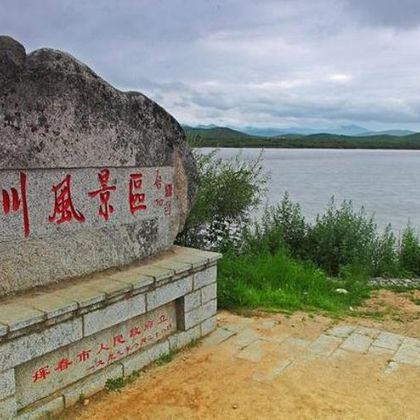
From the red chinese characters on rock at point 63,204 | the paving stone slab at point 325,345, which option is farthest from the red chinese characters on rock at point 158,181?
the paving stone slab at point 325,345

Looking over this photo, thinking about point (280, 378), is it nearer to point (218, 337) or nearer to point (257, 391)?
point (257, 391)

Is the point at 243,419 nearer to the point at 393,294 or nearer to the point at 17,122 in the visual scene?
the point at 17,122

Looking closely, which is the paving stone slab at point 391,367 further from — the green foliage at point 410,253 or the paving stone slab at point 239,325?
the green foliage at point 410,253

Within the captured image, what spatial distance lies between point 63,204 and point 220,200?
4.53 meters

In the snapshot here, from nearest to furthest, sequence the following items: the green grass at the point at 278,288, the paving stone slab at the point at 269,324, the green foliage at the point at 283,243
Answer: the paving stone slab at the point at 269,324
the green grass at the point at 278,288
the green foliage at the point at 283,243

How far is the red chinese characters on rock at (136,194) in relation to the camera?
3.87 m

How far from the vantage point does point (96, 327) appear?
318cm

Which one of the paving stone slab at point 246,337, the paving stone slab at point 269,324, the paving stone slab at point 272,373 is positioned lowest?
the paving stone slab at point 269,324

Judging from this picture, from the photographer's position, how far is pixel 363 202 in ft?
47.9

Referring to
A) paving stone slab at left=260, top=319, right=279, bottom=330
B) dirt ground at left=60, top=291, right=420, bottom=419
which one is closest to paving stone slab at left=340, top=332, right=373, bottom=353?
dirt ground at left=60, top=291, right=420, bottom=419

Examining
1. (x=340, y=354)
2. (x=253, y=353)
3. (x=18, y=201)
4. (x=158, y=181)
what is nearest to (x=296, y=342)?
(x=340, y=354)

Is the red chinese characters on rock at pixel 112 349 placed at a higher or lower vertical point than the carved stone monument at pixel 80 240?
lower

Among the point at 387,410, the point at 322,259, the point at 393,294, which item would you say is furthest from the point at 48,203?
the point at 322,259

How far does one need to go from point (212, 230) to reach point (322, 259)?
1.94m
